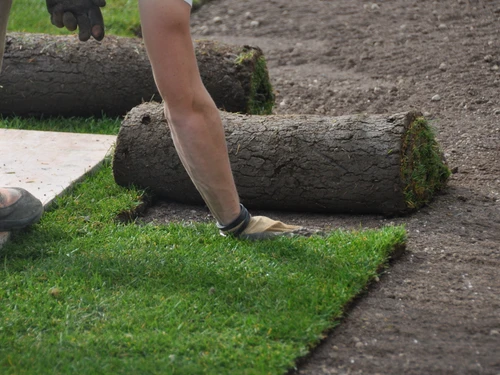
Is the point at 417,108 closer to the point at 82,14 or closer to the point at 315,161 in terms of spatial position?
the point at 315,161

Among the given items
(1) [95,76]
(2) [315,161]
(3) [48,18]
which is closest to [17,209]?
(2) [315,161]

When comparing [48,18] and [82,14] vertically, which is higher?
[82,14]

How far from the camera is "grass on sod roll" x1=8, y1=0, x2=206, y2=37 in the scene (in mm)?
8061

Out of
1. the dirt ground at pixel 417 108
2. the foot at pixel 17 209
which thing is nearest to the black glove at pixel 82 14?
the foot at pixel 17 209

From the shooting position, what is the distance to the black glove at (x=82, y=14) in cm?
358

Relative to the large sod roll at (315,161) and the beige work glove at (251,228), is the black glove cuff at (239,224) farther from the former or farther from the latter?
the large sod roll at (315,161)

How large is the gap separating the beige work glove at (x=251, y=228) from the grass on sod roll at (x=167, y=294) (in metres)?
0.05

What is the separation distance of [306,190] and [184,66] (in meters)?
1.16

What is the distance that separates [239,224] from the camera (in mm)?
3838

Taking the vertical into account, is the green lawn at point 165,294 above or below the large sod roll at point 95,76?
below

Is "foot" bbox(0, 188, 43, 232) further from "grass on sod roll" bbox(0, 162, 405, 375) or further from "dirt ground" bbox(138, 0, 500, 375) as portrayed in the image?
"dirt ground" bbox(138, 0, 500, 375)

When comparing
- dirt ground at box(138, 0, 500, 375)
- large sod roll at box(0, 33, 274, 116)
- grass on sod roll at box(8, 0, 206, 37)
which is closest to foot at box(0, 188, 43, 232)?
dirt ground at box(138, 0, 500, 375)

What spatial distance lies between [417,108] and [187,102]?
116 inches

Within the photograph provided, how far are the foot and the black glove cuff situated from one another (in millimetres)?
902
